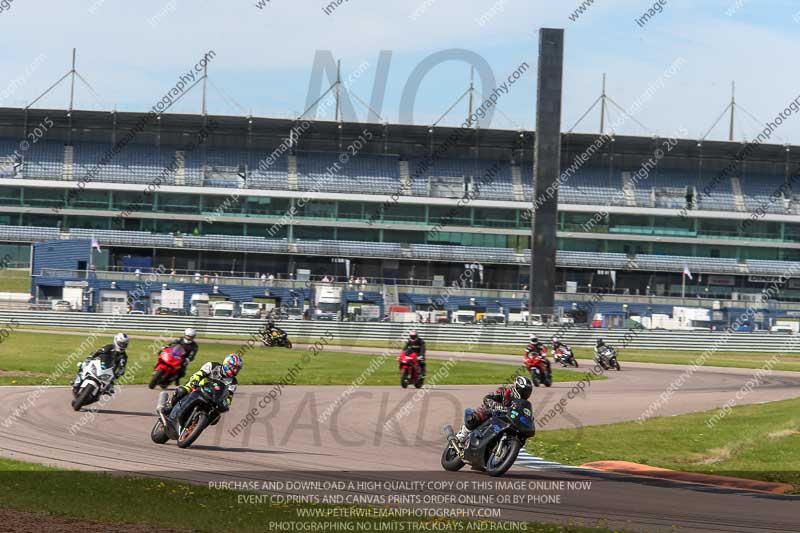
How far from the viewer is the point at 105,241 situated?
8219 centimetres

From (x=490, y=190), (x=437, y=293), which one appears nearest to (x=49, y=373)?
(x=437, y=293)

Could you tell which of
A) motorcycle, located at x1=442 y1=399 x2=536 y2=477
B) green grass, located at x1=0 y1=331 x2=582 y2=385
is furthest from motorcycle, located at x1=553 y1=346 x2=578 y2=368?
motorcycle, located at x1=442 y1=399 x2=536 y2=477

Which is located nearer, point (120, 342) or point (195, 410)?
point (195, 410)

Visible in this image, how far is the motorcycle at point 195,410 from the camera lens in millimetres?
17062

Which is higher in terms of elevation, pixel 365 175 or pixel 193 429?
pixel 365 175

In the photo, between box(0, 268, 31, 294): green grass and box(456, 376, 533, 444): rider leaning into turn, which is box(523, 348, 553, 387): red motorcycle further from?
box(0, 268, 31, 294): green grass

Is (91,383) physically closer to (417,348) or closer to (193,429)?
(193,429)

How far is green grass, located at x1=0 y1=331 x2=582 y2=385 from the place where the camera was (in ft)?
103

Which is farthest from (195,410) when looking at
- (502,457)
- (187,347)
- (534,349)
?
(534,349)

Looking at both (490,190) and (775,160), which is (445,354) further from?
(775,160)

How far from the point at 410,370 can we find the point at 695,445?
1090cm

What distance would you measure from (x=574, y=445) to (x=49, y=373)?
54.5ft

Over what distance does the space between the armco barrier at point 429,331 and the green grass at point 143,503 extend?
40556 mm

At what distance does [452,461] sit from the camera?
52.7 feet
